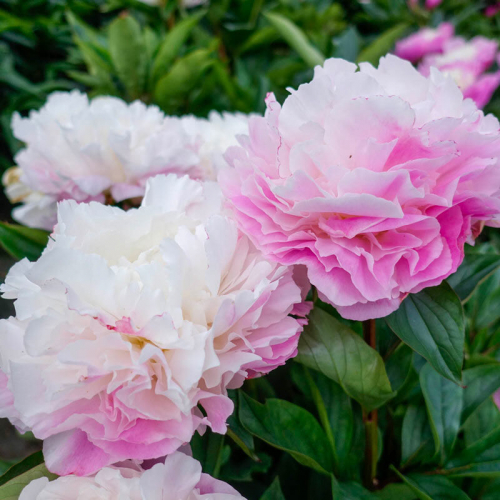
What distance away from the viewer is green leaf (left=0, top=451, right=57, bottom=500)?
329mm

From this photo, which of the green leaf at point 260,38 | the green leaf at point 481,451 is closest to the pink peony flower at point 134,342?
the green leaf at point 481,451

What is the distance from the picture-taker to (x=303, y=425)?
16.3 inches

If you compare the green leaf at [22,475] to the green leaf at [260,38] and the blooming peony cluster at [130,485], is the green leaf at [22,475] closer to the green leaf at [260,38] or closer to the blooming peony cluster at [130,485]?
the blooming peony cluster at [130,485]

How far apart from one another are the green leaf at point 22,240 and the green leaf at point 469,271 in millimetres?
461

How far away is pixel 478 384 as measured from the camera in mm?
484

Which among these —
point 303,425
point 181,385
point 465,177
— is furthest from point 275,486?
point 465,177

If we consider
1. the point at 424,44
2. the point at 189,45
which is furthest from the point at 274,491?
the point at 424,44

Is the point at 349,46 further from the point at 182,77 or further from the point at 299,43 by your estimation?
the point at 182,77

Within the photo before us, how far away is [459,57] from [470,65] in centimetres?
7

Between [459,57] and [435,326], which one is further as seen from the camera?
[459,57]

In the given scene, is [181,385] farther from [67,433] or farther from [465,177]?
[465,177]

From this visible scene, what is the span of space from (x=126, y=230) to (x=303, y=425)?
8.7 inches

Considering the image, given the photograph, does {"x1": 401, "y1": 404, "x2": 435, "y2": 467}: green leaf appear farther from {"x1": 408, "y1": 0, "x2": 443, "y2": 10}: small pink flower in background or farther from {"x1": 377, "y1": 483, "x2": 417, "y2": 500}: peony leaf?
{"x1": 408, "y1": 0, "x2": 443, "y2": 10}: small pink flower in background

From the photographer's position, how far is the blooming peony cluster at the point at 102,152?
524 millimetres
